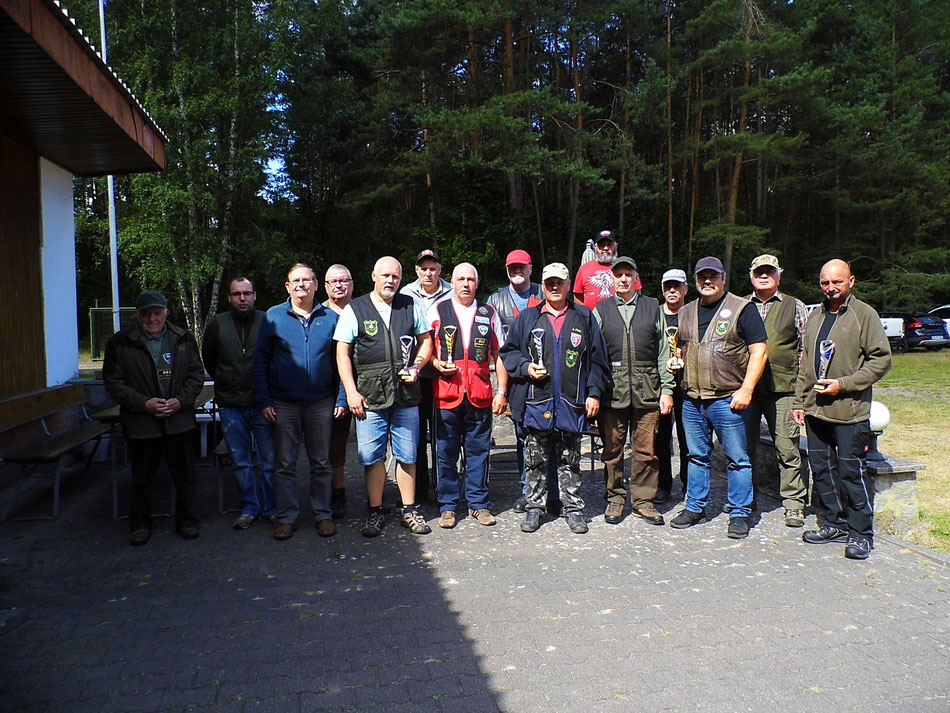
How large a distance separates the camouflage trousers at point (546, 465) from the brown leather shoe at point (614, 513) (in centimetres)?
24

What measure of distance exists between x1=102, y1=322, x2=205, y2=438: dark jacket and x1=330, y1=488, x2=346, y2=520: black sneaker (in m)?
1.24

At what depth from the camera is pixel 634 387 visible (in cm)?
520

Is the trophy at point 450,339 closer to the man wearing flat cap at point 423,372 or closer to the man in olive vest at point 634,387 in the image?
the man wearing flat cap at point 423,372

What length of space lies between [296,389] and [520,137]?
15296 mm

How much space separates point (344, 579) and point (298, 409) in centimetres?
142

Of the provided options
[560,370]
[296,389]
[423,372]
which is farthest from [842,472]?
[296,389]

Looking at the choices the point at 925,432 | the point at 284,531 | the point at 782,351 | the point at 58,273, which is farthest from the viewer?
the point at 925,432

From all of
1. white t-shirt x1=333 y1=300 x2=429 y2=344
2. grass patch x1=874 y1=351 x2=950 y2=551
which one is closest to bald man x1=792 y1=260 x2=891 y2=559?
grass patch x1=874 y1=351 x2=950 y2=551

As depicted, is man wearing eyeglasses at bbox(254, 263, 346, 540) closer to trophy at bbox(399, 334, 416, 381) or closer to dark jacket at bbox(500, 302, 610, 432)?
trophy at bbox(399, 334, 416, 381)

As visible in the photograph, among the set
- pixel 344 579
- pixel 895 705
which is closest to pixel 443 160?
pixel 344 579

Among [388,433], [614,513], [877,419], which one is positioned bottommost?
[614,513]

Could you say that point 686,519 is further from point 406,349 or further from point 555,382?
point 406,349

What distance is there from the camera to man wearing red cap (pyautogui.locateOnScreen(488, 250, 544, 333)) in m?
5.84

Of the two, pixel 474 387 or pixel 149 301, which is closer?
pixel 149 301
